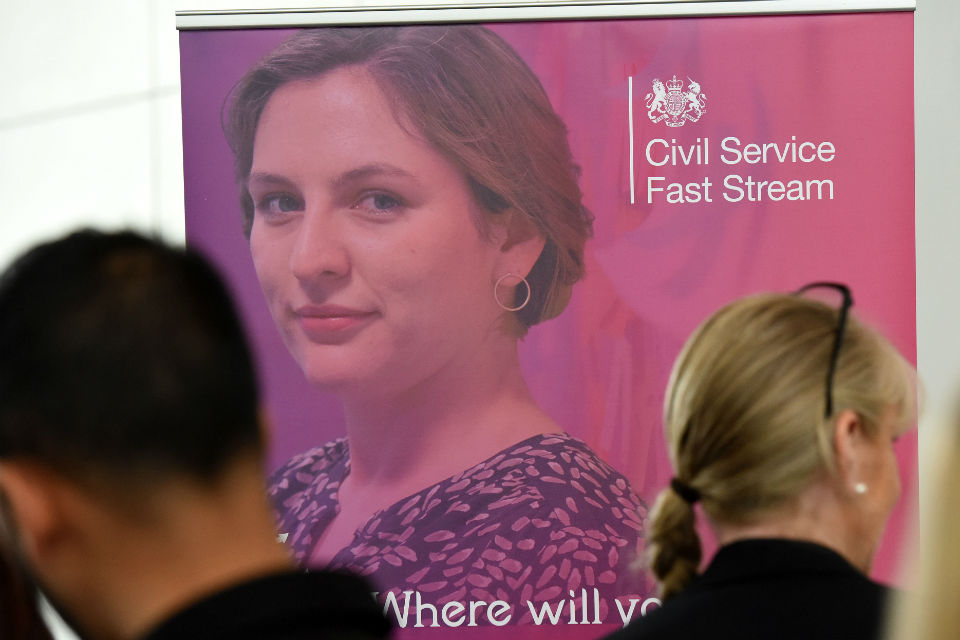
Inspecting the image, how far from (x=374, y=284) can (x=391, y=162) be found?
35cm

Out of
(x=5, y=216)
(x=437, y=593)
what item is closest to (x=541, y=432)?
(x=437, y=593)

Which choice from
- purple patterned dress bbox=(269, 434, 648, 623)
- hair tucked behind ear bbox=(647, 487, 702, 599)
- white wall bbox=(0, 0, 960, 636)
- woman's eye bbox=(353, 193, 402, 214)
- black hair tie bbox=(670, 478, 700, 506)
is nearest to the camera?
black hair tie bbox=(670, 478, 700, 506)

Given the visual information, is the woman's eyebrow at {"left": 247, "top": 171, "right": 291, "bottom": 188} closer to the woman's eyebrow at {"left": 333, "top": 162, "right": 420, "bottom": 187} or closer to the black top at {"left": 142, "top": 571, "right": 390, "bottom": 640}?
the woman's eyebrow at {"left": 333, "top": 162, "right": 420, "bottom": 187}

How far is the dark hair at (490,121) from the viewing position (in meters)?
3.11

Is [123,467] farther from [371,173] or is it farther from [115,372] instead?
[371,173]

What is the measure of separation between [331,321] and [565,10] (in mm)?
1092

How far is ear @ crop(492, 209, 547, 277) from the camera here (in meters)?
3.12

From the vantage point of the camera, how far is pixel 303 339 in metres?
3.12

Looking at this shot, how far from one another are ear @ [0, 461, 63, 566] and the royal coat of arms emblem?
2.54 meters

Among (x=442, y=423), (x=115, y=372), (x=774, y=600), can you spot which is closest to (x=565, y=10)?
(x=442, y=423)

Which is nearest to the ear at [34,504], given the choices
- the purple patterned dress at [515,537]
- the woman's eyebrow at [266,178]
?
the purple patterned dress at [515,537]

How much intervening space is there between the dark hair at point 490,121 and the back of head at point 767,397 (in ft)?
5.35

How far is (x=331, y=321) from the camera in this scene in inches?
122

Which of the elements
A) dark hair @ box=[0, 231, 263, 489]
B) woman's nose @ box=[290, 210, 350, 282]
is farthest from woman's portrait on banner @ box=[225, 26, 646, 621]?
dark hair @ box=[0, 231, 263, 489]
